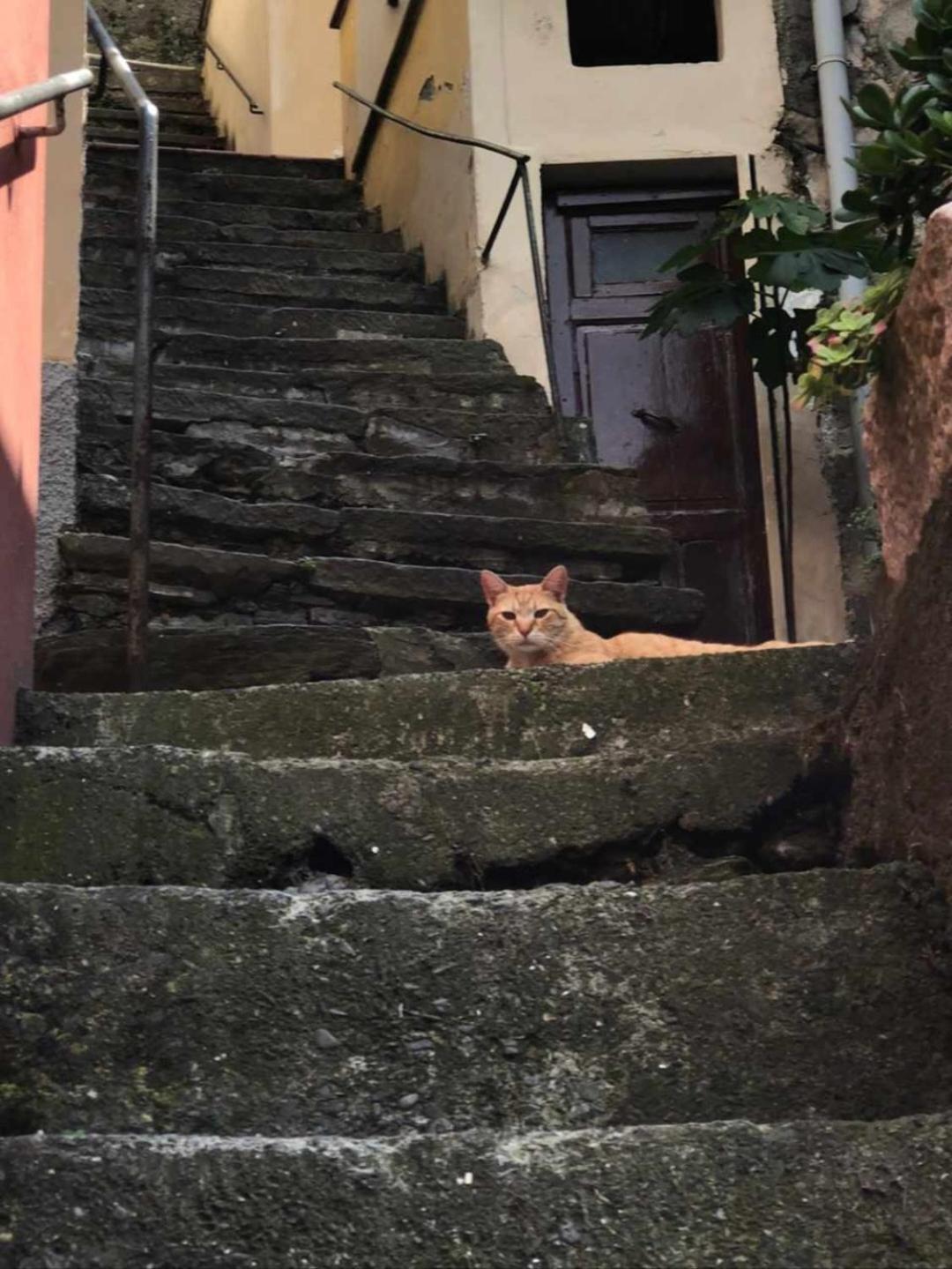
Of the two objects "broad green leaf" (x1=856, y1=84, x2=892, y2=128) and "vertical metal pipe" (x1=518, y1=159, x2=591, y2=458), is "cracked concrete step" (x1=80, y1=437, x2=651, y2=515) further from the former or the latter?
"broad green leaf" (x1=856, y1=84, x2=892, y2=128)

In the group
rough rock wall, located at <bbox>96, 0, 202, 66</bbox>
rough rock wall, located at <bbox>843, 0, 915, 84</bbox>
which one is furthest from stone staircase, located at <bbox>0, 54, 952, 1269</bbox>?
rough rock wall, located at <bbox>96, 0, 202, 66</bbox>

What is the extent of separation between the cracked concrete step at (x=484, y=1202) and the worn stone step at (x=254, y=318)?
16.9 ft

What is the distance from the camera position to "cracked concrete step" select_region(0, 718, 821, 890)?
7.73 feet

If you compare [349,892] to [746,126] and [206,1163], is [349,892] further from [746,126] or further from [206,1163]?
[746,126]

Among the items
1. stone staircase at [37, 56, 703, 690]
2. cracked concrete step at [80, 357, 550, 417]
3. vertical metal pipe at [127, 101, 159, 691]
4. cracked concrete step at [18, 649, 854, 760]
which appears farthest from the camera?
cracked concrete step at [80, 357, 550, 417]

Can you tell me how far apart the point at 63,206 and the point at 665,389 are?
2.56m

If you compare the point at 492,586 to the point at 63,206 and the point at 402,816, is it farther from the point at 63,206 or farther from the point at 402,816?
the point at 402,816

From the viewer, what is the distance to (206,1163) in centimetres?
160

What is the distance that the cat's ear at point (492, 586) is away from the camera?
4.86m

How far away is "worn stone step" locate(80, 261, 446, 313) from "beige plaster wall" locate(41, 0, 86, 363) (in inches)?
45.0

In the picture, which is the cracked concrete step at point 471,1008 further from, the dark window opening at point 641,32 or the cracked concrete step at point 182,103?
the cracked concrete step at point 182,103

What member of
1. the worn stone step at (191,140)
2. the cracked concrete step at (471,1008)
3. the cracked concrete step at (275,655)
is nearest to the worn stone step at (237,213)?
the worn stone step at (191,140)

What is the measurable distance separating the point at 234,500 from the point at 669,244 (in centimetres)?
283

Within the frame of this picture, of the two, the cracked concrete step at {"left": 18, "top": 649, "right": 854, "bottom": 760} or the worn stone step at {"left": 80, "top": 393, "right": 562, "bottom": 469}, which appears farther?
the worn stone step at {"left": 80, "top": 393, "right": 562, "bottom": 469}
